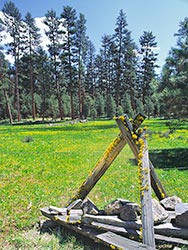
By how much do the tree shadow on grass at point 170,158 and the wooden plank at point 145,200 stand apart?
6.20 meters

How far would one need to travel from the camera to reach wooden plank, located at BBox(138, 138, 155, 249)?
353 centimetres

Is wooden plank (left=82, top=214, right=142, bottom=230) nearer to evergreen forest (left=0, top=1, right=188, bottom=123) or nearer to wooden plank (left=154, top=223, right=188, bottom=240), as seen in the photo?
wooden plank (left=154, top=223, right=188, bottom=240)

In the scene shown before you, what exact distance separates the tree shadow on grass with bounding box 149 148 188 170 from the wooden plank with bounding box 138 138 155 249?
620cm

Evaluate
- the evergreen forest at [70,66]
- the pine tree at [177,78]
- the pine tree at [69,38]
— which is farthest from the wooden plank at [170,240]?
the pine tree at [69,38]

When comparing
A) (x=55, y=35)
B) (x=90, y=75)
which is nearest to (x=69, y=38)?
(x=55, y=35)

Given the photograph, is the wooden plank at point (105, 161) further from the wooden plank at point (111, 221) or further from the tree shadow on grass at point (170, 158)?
the tree shadow on grass at point (170, 158)

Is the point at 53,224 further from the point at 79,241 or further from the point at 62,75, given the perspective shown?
the point at 62,75

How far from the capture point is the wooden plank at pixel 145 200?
3.53 m

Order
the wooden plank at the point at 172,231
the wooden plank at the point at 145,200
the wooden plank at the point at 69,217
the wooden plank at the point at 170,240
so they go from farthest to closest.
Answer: the wooden plank at the point at 69,217 → the wooden plank at the point at 172,231 → the wooden plank at the point at 170,240 → the wooden plank at the point at 145,200

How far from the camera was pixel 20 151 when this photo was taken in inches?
565

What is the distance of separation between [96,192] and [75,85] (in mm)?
49803

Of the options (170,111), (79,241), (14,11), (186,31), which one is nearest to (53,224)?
(79,241)

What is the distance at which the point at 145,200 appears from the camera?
3.76m

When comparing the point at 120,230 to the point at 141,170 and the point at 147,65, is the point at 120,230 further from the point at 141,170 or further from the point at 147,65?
the point at 147,65
